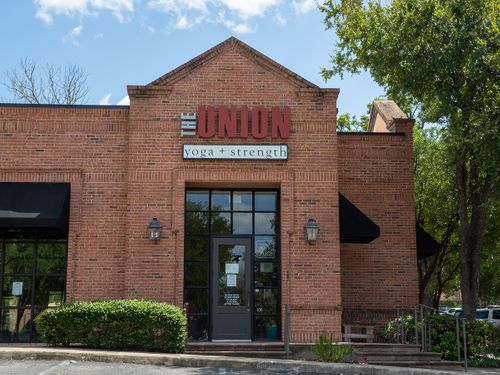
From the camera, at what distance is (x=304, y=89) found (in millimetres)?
14508

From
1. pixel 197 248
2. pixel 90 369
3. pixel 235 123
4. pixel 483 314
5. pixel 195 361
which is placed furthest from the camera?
pixel 483 314

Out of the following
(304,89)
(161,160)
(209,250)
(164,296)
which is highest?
(304,89)

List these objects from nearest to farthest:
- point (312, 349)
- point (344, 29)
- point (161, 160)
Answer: point (312, 349)
point (161, 160)
point (344, 29)

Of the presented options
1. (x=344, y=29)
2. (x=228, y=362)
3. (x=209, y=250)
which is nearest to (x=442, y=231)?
(x=344, y=29)

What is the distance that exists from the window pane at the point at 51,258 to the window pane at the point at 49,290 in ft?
0.60

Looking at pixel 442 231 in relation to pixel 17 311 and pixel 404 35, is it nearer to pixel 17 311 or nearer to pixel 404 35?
pixel 404 35

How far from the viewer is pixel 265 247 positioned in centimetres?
1464

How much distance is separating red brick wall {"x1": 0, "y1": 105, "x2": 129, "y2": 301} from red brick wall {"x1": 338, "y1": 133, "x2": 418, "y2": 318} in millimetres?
5560

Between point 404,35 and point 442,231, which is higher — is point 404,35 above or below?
above

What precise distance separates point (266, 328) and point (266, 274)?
1201mm

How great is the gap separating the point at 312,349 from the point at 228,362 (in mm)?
2704

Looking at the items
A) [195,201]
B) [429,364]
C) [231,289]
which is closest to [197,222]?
[195,201]

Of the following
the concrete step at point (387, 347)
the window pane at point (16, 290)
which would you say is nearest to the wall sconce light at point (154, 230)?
the window pane at point (16, 290)

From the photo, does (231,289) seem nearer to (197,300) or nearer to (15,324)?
(197,300)
